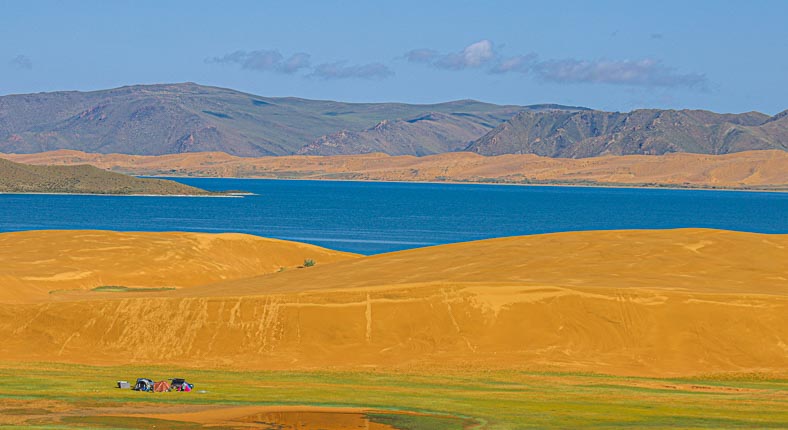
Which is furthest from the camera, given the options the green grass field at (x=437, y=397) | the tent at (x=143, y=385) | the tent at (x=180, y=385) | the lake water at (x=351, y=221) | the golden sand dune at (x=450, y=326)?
the lake water at (x=351, y=221)

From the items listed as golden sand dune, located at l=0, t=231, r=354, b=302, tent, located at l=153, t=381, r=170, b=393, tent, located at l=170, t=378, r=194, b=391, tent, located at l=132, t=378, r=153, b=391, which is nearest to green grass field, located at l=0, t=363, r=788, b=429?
tent, located at l=170, t=378, r=194, b=391

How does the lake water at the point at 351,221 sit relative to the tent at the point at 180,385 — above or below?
below

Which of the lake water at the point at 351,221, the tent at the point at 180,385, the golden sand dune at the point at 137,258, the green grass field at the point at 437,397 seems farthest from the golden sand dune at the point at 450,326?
the lake water at the point at 351,221

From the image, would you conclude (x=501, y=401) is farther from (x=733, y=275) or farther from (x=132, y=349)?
(x=733, y=275)

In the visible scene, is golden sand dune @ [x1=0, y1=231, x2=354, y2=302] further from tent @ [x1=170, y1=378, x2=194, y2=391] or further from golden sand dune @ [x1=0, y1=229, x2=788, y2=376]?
tent @ [x1=170, y1=378, x2=194, y2=391]

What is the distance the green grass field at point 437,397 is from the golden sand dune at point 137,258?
2806 cm

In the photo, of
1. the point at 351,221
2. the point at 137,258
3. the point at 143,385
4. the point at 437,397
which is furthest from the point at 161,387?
the point at 351,221

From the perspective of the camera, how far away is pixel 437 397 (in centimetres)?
3784

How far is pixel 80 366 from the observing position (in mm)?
47031

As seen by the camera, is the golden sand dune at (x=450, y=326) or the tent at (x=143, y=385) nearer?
the tent at (x=143, y=385)

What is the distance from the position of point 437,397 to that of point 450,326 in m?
14.2

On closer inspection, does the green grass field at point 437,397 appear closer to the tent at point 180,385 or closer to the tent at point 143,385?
the tent at point 180,385

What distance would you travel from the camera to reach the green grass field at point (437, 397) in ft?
109

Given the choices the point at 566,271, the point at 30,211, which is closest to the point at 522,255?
the point at 566,271
